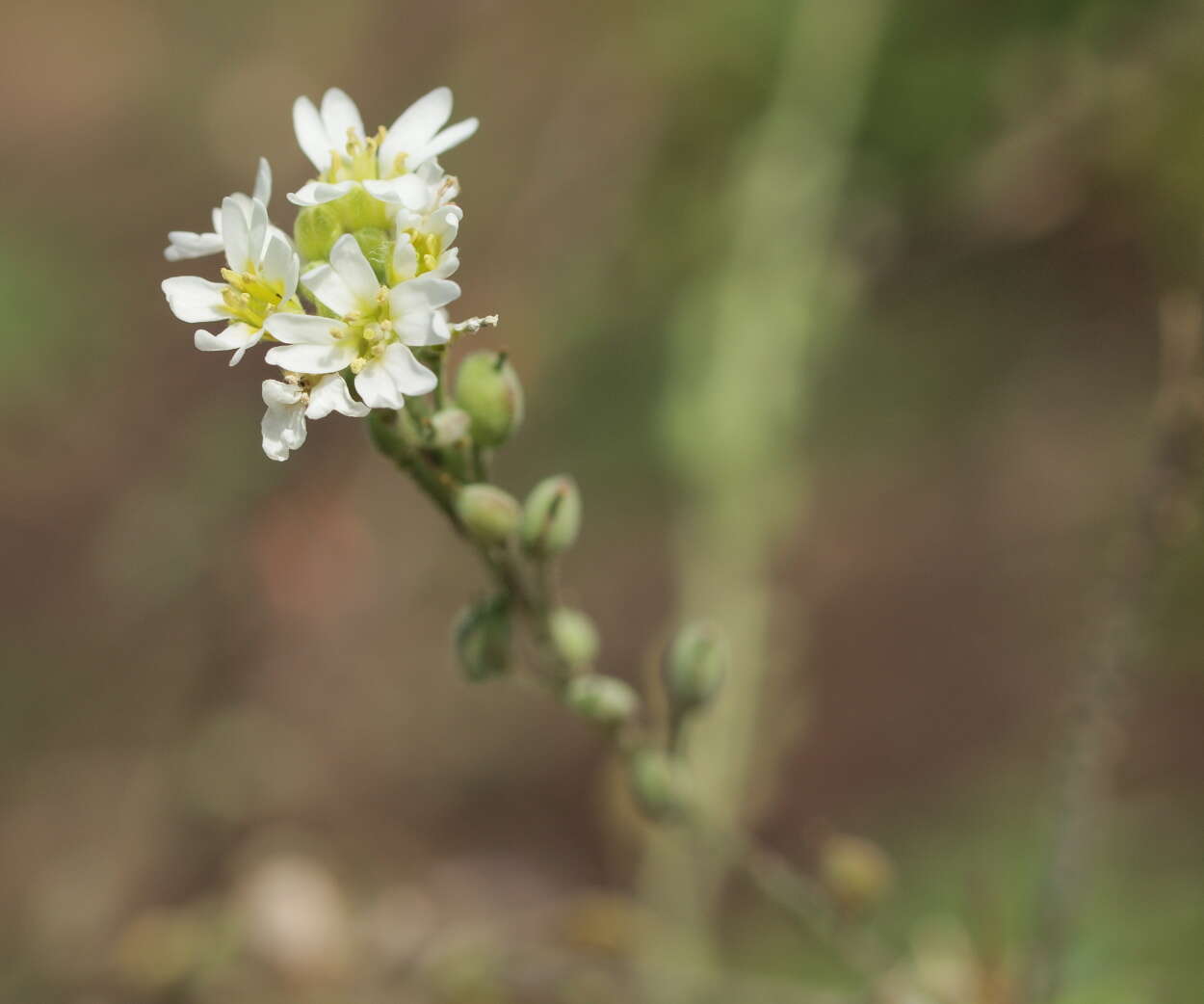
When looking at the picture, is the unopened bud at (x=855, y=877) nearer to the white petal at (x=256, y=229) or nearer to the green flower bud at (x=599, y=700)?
the green flower bud at (x=599, y=700)

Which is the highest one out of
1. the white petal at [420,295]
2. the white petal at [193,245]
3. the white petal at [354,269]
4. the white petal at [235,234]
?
the white petal at [235,234]

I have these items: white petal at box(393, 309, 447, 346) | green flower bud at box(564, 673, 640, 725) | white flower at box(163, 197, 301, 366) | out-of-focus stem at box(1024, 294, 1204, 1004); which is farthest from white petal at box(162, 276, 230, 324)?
out-of-focus stem at box(1024, 294, 1204, 1004)

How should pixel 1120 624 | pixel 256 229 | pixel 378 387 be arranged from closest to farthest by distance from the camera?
pixel 378 387
pixel 256 229
pixel 1120 624

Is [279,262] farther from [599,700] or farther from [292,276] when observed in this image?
[599,700]

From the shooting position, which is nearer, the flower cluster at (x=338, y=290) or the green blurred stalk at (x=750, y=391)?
the flower cluster at (x=338, y=290)

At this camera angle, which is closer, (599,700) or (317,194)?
(317,194)

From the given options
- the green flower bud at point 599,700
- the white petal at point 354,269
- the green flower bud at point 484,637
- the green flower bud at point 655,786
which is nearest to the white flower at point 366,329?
the white petal at point 354,269

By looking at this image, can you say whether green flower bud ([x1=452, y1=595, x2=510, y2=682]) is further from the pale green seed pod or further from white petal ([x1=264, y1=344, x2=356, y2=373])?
white petal ([x1=264, y1=344, x2=356, y2=373])

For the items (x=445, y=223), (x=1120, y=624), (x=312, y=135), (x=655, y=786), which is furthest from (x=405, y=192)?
(x=1120, y=624)
